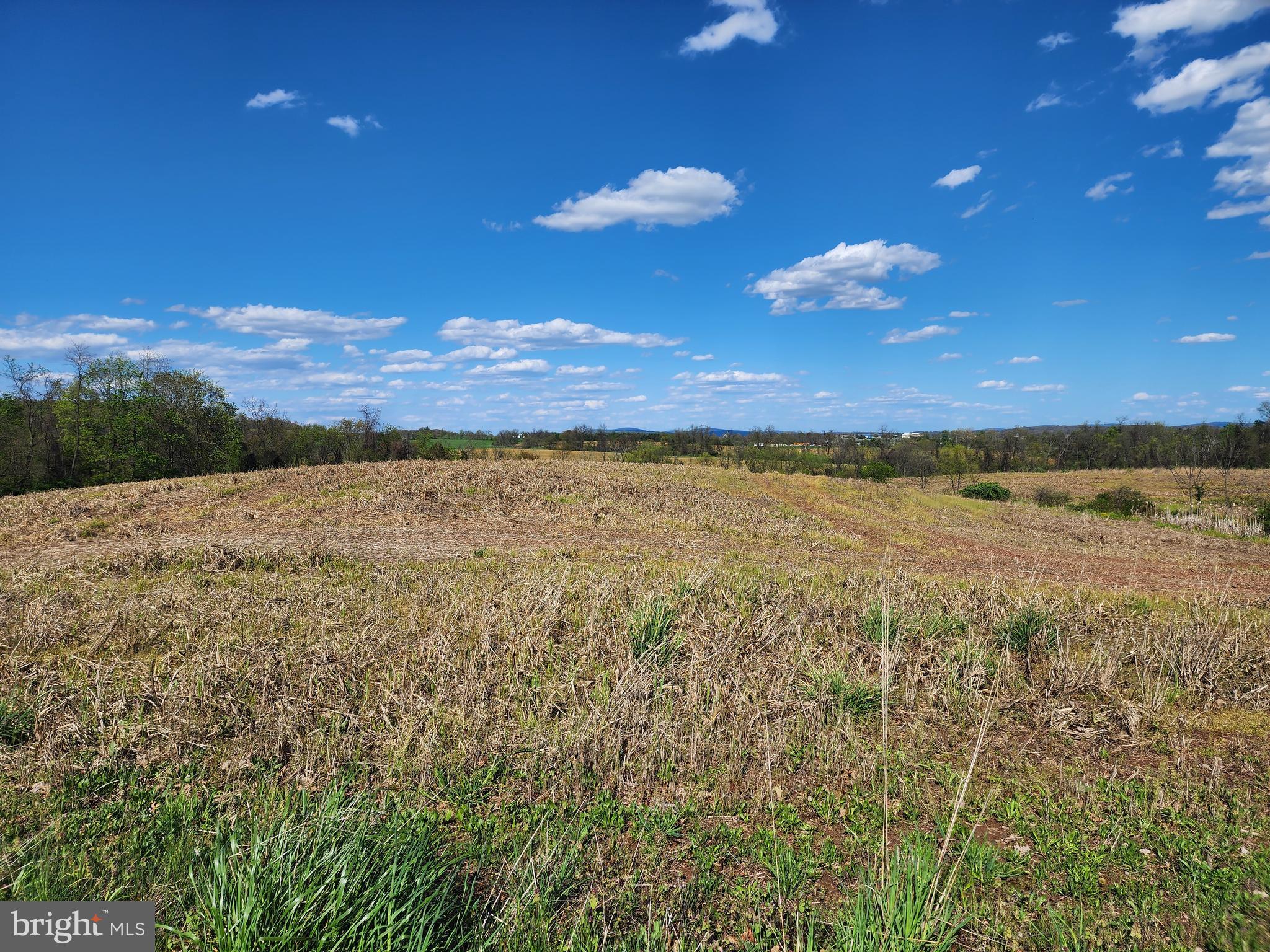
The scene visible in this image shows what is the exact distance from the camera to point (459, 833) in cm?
441

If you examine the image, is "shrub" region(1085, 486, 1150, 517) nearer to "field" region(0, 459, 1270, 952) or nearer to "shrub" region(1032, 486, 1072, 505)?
"shrub" region(1032, 486, 1072, 505)

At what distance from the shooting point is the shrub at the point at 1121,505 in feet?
115

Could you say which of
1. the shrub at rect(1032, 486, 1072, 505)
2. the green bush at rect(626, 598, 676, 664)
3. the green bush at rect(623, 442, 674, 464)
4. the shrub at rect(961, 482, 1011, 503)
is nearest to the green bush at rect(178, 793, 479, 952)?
the green bush at rect(626, 598, 676, 664)

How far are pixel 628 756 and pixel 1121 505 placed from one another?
43585 millimetres

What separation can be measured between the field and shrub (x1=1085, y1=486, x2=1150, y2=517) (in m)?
28.3

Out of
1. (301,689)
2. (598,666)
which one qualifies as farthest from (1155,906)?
(301,689)

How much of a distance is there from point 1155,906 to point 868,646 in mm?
4317

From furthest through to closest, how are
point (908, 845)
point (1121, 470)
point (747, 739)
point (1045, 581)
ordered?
point (1121, 470)
point (1045, 581)
point (747, 739)
point (908, 845)

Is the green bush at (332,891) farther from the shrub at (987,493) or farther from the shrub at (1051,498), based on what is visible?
the shrub at (1051,498)

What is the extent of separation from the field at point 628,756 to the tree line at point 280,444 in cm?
3653

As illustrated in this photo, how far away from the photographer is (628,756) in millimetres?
5367

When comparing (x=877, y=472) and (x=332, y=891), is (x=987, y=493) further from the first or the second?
(x=332, y=891)

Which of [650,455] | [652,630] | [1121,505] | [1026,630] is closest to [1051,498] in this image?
[1121,505]

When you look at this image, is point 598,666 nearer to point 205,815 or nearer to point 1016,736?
point 205,815
